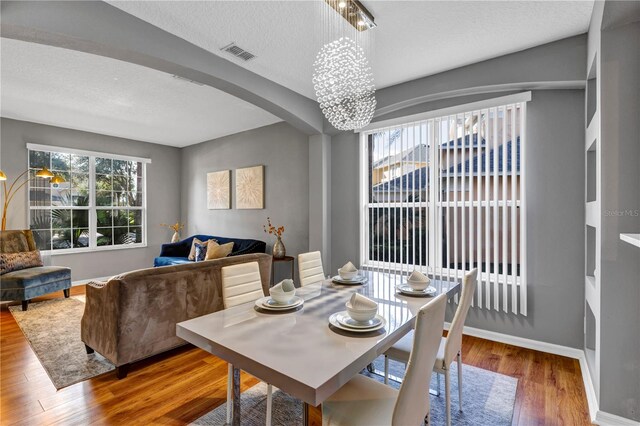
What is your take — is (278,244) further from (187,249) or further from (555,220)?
(555,220)

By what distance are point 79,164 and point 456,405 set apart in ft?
22.1

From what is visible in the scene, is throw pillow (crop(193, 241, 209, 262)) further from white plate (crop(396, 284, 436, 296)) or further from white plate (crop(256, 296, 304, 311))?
white plate (crop(396, 284, 436, 296))

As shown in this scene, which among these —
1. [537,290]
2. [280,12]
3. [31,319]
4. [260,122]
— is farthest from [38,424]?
[260,122]

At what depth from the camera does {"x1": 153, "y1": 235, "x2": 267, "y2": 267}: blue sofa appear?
4.87 metres

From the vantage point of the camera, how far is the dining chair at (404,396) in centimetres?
119

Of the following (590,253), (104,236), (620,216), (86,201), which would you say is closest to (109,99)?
(86,201)

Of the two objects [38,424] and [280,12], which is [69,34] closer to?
[280,12]

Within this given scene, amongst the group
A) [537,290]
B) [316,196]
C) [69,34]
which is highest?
[69,34]

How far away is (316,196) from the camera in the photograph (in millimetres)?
4387

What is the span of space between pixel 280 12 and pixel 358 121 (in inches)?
39.2

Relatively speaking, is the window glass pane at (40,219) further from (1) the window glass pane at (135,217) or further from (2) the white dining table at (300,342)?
(2) the white dining table at (300,342)

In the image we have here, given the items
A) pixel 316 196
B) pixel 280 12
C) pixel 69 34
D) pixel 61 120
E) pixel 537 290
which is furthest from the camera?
pixel 61 120

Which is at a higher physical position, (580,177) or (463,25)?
(463,25)

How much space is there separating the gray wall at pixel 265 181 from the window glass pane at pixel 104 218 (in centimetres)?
145
